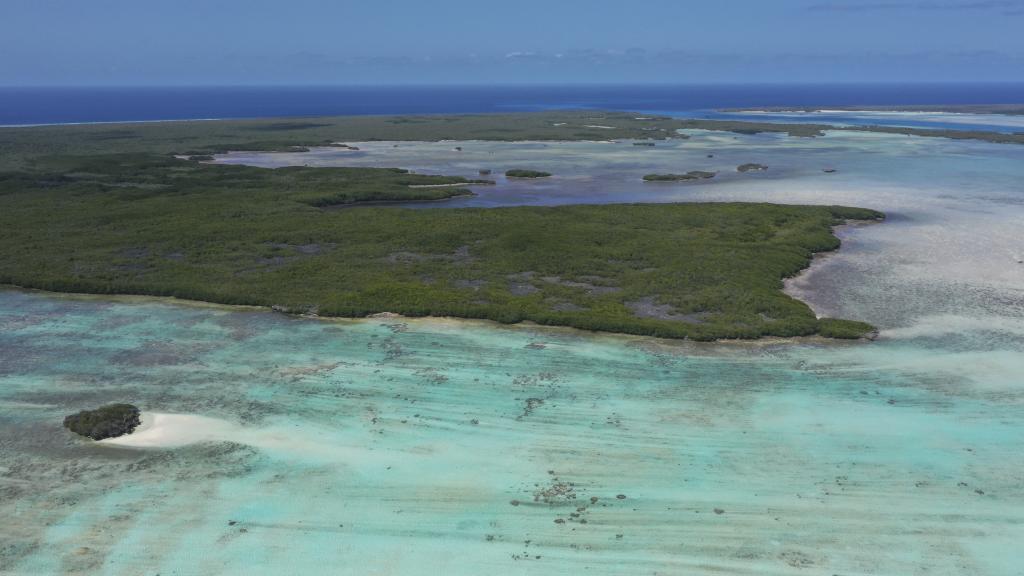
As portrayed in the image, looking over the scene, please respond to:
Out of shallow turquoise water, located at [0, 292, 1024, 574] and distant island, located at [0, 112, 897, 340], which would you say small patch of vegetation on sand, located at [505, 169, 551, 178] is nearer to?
distant island, located at [0, 112, 897, 340]

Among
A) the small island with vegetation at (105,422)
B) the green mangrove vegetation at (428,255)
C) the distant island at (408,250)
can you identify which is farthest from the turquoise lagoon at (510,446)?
the distant island at (408,250)

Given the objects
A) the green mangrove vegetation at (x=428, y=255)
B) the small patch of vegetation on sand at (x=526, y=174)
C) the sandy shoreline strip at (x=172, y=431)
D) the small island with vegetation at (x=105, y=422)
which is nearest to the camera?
the sandy shoreline strip at (x=172, y=431)

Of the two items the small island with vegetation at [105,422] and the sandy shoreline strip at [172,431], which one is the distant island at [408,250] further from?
the small island with vegetation at [105,422]

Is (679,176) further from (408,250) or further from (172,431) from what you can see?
(172,431)

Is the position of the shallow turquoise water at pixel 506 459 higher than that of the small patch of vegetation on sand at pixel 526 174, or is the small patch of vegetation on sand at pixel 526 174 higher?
the small patch of vegetation on sand at pixel 526 174

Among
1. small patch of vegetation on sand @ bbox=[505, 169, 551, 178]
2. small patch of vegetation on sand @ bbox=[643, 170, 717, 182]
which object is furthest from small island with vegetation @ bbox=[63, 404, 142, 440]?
small patch of vegetation on sand @ bbox=[643, 170, 717, 182]

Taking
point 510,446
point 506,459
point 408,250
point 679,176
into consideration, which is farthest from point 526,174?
point 506,459
